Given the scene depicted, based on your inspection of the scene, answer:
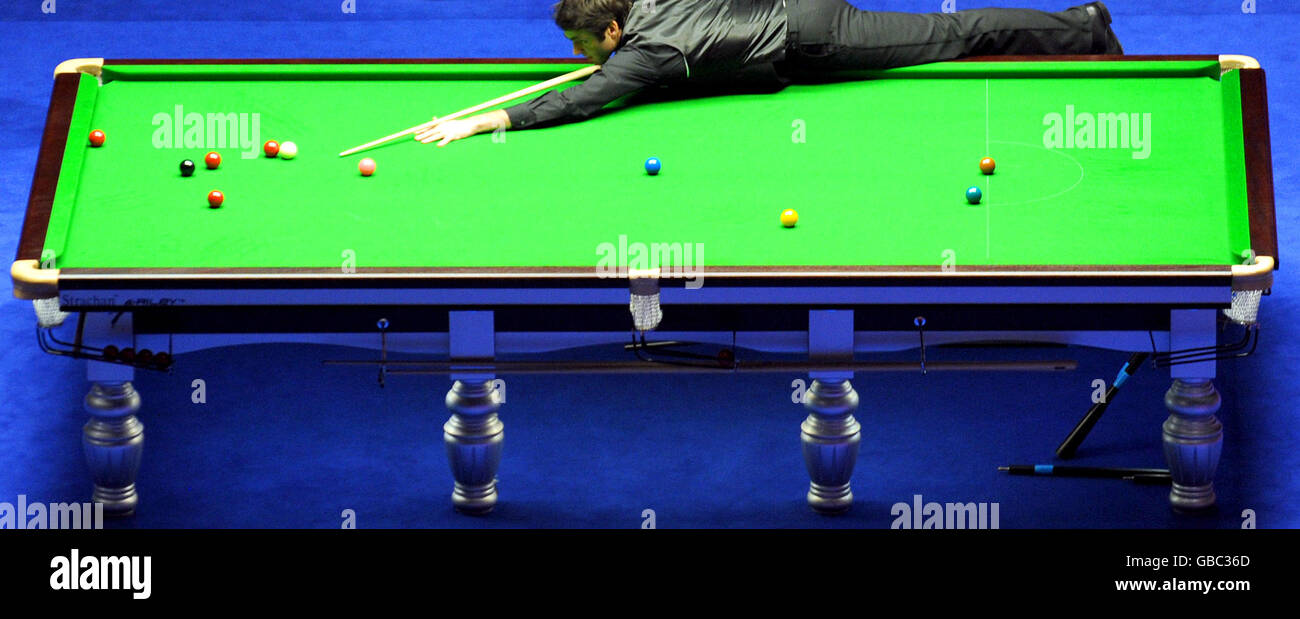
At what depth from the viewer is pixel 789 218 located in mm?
6773

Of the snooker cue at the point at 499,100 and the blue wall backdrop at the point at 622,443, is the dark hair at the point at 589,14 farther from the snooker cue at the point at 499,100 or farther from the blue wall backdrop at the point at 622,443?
the blue wall backdrop at the point at 622,443

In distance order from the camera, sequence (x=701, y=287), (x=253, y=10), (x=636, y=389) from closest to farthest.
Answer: (x=701, y=287)
(x=636, y=389)
(x=253, y=10)

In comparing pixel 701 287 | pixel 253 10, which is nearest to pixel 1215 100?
pixel 701 287

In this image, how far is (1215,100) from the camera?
745 centimetres

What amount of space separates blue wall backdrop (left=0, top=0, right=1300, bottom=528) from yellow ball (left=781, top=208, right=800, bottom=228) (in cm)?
100

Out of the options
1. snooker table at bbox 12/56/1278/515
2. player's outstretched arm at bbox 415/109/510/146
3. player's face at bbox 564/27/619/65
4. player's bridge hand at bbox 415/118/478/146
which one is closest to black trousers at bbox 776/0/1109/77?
snooker table at bbox 12/56/1278/515

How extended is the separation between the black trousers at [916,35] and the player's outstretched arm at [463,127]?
3.28ft

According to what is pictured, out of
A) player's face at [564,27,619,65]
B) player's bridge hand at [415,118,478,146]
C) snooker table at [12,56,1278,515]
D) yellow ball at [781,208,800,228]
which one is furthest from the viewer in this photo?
player's face at [564,27,619,65]

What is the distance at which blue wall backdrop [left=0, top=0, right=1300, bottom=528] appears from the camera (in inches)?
286

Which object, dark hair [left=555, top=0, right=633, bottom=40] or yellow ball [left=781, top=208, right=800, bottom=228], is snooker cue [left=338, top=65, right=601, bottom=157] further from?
yellow ball [left=781, top=208, right=800, bottom=228]

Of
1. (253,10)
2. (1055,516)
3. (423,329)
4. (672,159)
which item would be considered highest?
(253,10)

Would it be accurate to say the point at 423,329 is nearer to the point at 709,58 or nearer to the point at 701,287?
the point at 701,287

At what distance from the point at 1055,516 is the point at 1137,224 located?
3.31ft

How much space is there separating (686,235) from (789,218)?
32cm
